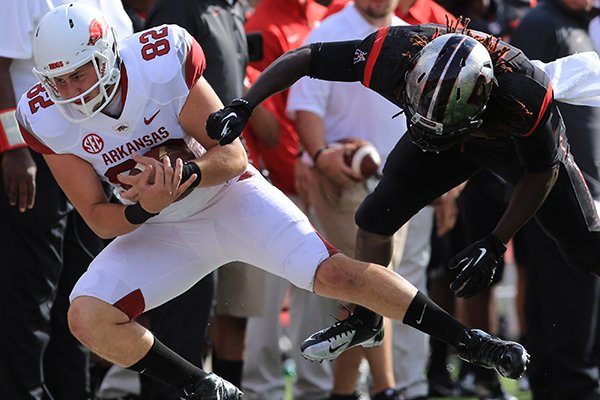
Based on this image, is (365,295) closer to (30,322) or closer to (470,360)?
(470,360)

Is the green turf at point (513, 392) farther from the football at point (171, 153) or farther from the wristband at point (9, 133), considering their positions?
the wristband at point (9, 133)

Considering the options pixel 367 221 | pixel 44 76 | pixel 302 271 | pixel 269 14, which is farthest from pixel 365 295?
pixel 269 14

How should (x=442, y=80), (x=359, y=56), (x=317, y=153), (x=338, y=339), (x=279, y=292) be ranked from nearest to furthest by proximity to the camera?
(x=442, y=80) < (x=359, y=56) < (x=338, y=339) < (x=317, y=153) < (x=279, y=292)

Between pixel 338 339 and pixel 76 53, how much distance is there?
1611 mm

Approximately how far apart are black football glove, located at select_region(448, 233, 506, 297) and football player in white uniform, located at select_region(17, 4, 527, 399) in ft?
0.48

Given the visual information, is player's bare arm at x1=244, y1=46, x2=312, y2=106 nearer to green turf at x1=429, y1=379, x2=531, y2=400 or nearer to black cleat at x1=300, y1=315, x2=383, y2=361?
black cleat at x1=300, y1=315, x2=383, y2=361

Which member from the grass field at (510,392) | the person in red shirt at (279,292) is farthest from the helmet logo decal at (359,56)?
the grass field at (510,392)

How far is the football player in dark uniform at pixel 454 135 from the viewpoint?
507cm

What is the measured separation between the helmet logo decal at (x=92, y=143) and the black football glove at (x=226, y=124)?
46cm

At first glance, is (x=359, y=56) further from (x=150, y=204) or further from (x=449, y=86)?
(x=150, y=204)

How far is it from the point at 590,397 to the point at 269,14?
2687 mm

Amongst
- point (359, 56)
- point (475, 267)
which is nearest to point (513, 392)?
point (475, 267)

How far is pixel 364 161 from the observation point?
669 centimetres

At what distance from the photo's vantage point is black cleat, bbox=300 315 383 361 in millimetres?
5512
